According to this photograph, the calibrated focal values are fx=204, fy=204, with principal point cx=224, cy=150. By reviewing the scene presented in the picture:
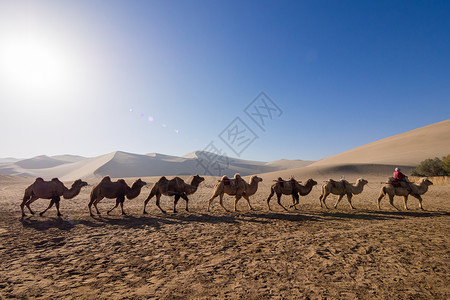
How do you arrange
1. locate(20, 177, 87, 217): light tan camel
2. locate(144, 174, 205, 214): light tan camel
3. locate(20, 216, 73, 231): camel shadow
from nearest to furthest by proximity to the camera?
locate(20, 216, 73, 231): camel shadow → locate(20, 177, 87, 217): light tan camel → locate(144, 174, 205, 214): light tan camel

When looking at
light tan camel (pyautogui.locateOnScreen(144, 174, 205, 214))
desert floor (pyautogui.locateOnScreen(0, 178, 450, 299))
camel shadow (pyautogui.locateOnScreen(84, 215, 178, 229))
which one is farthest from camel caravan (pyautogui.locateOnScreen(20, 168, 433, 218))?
desert floor (pyautogui.locateOnScreen(0, 178, 450, 299))

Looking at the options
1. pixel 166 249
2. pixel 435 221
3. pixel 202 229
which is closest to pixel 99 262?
pixel 166 249

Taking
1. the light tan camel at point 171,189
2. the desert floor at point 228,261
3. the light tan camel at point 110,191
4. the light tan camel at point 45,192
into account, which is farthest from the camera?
the light tan camel at point 171,189

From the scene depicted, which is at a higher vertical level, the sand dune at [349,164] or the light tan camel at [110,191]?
the sand dune at [349,164]

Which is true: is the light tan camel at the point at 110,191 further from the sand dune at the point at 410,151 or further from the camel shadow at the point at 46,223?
the sand dune at the point at 410,151

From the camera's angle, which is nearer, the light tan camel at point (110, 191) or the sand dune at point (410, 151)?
the light tan camel at point (110, 191)

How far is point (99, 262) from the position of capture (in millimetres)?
4184

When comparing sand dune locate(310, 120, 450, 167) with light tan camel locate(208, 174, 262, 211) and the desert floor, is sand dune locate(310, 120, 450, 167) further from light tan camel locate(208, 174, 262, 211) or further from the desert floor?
the desert floor

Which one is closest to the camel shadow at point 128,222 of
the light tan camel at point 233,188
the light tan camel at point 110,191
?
the light tan camel at point 110,191

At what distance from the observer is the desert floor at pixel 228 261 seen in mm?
3082

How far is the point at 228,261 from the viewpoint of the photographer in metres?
4.12

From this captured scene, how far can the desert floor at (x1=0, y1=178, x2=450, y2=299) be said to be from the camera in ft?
10.1

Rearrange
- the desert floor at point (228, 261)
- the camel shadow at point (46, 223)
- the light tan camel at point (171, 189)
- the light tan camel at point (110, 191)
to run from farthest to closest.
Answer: the light tan camel at point (171, 189)
the light tan camel at point (110, 191)
the camel shadow at point (46, 223)
the desert floor at point (228, 261)

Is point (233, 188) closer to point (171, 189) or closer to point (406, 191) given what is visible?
point (171, 189)
